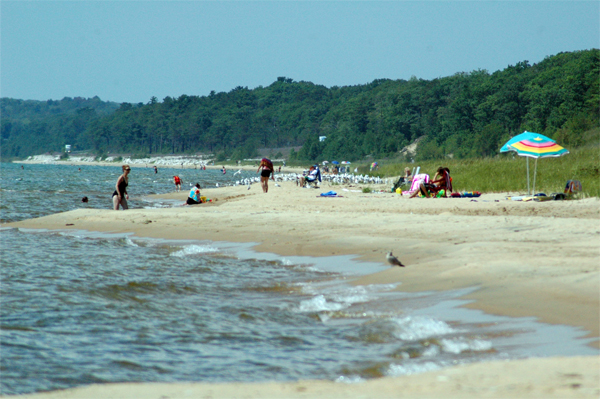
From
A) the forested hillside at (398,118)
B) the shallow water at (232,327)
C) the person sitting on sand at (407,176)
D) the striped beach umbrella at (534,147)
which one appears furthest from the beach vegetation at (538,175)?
the forested hillside at (398,118)

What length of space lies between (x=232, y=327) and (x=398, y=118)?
313ft

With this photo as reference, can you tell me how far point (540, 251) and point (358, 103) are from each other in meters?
121

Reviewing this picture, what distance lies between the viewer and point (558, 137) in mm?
42875

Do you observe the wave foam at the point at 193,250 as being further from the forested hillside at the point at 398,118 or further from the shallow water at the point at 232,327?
the forested hillside at the point at 398,118

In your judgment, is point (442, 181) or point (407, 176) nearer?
point (442, 181)

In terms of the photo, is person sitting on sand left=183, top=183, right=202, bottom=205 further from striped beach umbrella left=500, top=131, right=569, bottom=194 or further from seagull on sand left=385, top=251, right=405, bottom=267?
seagull on sand left=385, top=251, right=405, bottom=267

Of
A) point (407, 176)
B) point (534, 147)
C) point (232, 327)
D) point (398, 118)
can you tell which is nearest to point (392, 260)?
point (232, 327)

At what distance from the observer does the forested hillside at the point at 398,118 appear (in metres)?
59.2

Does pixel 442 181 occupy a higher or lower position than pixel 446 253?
higher

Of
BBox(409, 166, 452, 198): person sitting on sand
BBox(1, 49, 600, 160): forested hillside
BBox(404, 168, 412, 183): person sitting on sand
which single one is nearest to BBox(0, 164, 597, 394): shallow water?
BBox(409, 166, 452, 198): person sitting on sand

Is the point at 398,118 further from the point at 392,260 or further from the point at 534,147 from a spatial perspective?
the point at 392,260

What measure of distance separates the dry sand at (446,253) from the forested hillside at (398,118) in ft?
94.4

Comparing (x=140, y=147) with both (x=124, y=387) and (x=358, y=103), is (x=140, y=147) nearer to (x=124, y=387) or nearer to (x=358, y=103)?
(x=358, y=103)

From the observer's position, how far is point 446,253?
8805mm
